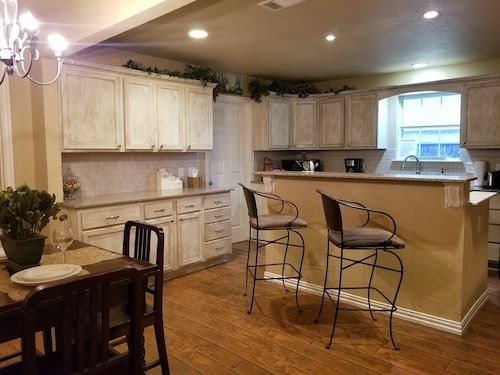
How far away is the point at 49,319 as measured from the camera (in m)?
1.59

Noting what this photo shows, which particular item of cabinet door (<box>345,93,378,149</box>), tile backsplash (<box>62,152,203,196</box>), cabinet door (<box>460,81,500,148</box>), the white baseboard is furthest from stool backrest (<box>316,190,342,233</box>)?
cabinet door (<box>345,93,378,149</box>)

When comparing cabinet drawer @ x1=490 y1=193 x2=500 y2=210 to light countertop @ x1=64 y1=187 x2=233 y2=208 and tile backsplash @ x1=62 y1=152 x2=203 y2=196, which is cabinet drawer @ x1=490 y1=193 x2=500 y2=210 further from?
tile backsplash @ x1=62 y1=152 x2=203 y2=196

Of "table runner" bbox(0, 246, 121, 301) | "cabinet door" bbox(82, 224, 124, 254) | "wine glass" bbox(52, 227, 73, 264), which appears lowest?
"cabinet door" bbox(82, 224, 124, 254)

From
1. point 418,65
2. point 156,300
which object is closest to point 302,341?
point 156,300

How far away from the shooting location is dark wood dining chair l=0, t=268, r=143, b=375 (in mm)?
1333

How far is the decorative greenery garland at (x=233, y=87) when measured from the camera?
15.0 feet

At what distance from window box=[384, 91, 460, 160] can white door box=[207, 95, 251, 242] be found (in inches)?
86.3

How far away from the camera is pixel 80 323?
144 centimetres

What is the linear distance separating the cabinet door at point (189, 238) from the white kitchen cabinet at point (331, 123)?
261 cm

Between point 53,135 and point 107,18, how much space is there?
128 cm

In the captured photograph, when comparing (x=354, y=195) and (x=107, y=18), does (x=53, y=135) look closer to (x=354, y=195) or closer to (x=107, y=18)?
(x=107, y=18)

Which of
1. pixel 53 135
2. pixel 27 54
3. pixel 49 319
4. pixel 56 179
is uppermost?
pixel 27 54

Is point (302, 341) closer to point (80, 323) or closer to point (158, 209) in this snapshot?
point (80, 323)

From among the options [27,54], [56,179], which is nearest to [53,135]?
[56,179]
